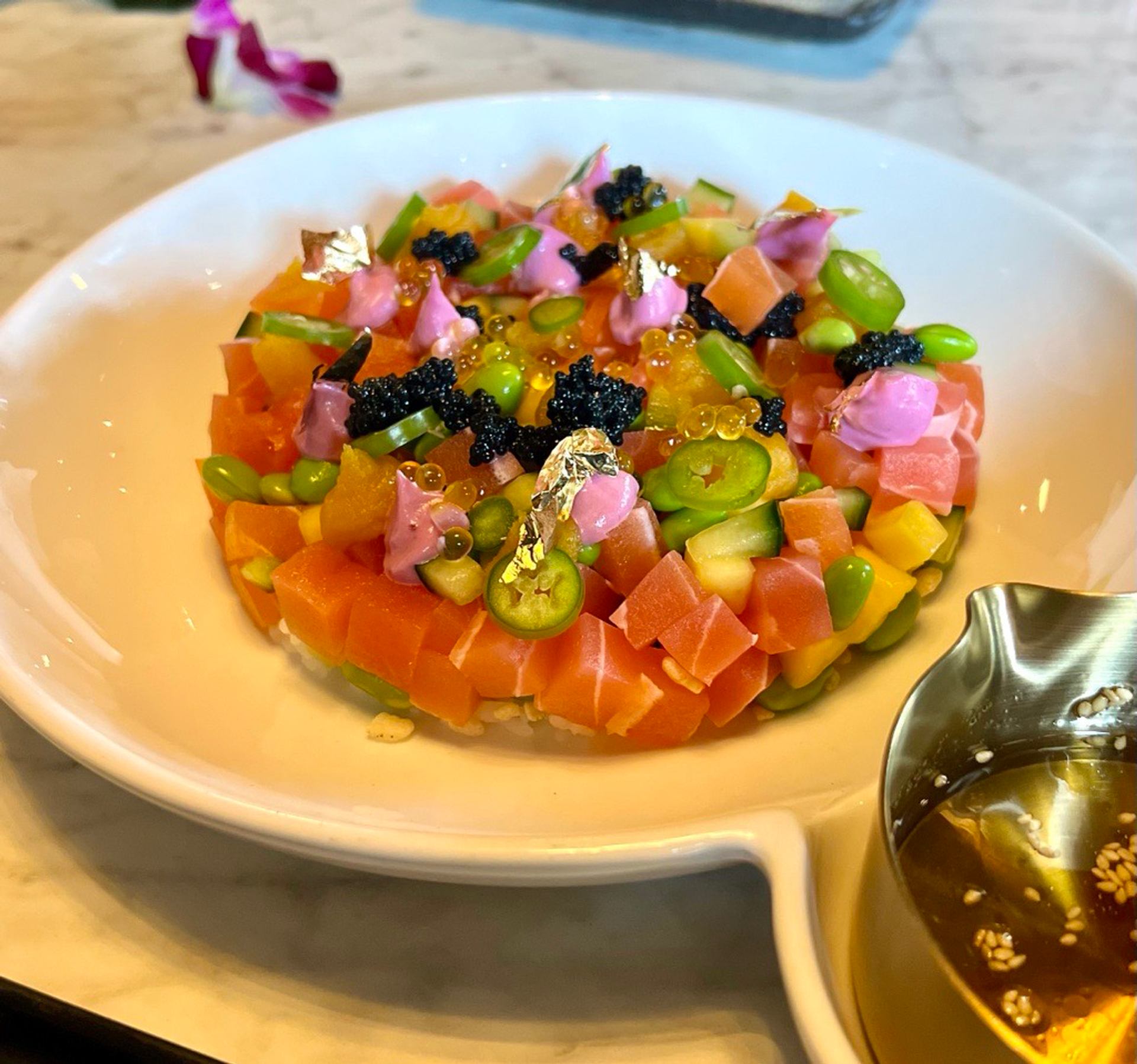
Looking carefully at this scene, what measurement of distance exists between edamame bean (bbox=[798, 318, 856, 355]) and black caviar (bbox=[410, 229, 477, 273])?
687 mm

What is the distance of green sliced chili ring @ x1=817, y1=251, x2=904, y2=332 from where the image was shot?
6.00 ft

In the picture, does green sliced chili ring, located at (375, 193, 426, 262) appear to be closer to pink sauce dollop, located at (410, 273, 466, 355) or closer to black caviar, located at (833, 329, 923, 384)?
pink sauce dollop, located at (410, 273, 466, 355)

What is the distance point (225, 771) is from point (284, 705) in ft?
0.97

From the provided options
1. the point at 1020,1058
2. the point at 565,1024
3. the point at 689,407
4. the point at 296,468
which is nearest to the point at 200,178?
the point at 296,468

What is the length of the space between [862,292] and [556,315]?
563mm

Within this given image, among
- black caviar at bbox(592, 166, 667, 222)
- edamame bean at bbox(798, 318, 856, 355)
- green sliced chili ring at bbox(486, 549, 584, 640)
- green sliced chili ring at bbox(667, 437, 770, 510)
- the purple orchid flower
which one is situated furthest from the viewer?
the purple orchid flower

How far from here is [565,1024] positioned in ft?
4.24

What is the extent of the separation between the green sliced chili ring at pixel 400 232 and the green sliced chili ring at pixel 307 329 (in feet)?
1.02

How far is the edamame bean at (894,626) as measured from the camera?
160cm

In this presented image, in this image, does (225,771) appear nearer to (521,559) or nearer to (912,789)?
(521,559)

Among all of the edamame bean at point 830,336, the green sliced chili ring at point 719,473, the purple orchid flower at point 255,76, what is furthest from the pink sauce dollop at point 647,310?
the purple orchid flower at point 255,76

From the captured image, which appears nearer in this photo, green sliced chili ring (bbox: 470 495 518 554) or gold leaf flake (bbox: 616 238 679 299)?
green sliced chili ring (bbox: 470 495 518 554)

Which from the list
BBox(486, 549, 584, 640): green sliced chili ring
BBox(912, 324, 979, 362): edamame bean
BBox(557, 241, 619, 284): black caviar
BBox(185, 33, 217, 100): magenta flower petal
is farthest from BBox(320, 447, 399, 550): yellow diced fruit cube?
BBox(185, 33, 217, 100): magenta flower petal

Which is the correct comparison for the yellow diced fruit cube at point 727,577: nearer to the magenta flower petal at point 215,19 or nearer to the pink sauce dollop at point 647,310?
the pink sauce dollop at point 647,310
